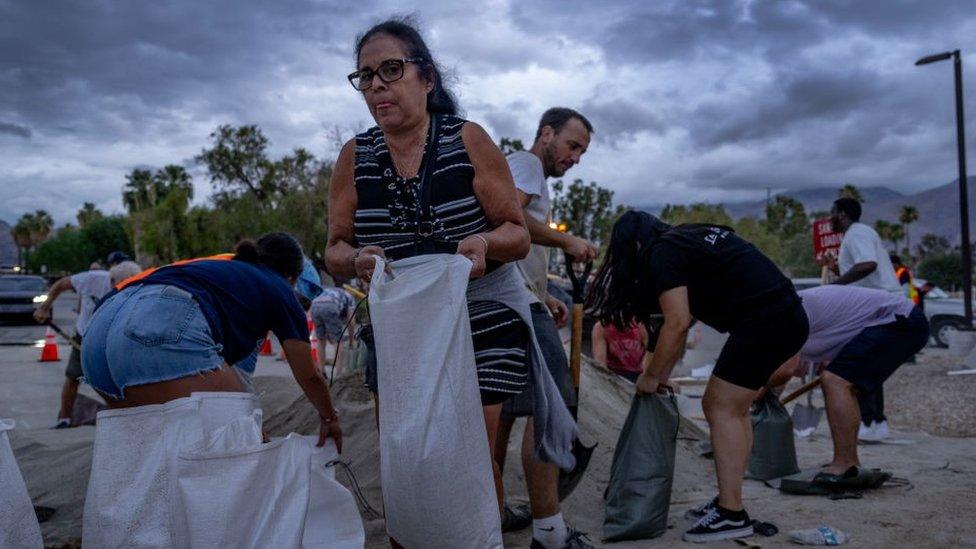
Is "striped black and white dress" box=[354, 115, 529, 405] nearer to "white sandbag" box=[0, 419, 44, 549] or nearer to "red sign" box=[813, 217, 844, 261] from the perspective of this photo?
"white sandbag" box=[0, 419, 44, 549]

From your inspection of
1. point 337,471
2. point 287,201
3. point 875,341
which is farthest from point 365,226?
point 287,201

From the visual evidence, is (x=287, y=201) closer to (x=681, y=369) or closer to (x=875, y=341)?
(x=681, y=369)

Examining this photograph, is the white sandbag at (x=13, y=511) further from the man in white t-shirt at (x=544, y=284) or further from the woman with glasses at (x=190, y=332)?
the man in white t-shirt at (x=544, y=284)

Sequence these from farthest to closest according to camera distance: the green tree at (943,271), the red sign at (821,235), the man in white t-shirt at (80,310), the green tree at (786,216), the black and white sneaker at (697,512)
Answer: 1. the green tree at (786,216)
2. the green tree at (943,271)
3. the red sign at (821,235)
4. the man in white t-shirt at (80,310)
5. the black and white sneaker at (697,512)

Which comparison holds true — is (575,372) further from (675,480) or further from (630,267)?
(675,480)

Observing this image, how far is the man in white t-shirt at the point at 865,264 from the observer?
6711mm

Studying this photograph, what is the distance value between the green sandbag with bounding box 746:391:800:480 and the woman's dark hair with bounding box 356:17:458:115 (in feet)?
10.6

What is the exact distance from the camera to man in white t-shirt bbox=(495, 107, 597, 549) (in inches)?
129

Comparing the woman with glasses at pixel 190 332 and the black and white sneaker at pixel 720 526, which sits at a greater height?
the woman with glasses at pixel 190 332

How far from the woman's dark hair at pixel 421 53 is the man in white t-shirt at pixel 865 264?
492 centimetres

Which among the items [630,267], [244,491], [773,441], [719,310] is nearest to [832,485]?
[773,441]

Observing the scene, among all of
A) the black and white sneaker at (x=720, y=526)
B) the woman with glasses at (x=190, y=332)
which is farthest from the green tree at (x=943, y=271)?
the woman with glasses at (x=190, y=332)

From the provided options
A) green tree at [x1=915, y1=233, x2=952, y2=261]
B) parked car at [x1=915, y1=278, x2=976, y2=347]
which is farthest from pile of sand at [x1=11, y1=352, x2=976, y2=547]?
green tree at [x1=915, y1=233, x2=952, y2=261]

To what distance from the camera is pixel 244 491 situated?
2.43 metres
